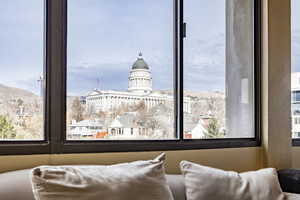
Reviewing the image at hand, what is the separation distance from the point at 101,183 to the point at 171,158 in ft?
2.93

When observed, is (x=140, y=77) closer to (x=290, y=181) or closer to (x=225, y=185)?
(x=225, y=185)

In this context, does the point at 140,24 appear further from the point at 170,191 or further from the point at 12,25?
the point at 170,191

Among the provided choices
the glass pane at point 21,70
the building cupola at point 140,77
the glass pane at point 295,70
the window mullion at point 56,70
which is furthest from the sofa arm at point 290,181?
the glass pane at point 21,70

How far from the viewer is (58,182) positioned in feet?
5.67

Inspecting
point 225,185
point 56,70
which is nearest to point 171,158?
point 225,185

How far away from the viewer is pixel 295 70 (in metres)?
3.45

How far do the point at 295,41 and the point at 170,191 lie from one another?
6.95ft

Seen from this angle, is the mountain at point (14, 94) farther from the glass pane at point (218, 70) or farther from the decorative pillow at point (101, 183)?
the glass pane at point (218, 70)

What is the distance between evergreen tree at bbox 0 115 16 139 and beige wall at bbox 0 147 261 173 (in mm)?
148

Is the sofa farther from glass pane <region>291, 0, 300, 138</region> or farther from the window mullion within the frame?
glass pane <region>291, 0, 300, 138</region>

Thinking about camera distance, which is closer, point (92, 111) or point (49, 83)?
point (49, 83)

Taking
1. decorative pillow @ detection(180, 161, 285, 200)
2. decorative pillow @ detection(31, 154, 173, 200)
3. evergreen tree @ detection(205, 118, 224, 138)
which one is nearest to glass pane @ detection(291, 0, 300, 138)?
evergreen tree @ detection(205, 118, 224, 138)

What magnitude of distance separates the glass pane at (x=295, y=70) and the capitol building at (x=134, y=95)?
130cm

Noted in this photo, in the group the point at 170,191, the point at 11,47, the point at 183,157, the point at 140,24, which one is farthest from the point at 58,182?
the point at 140,24
